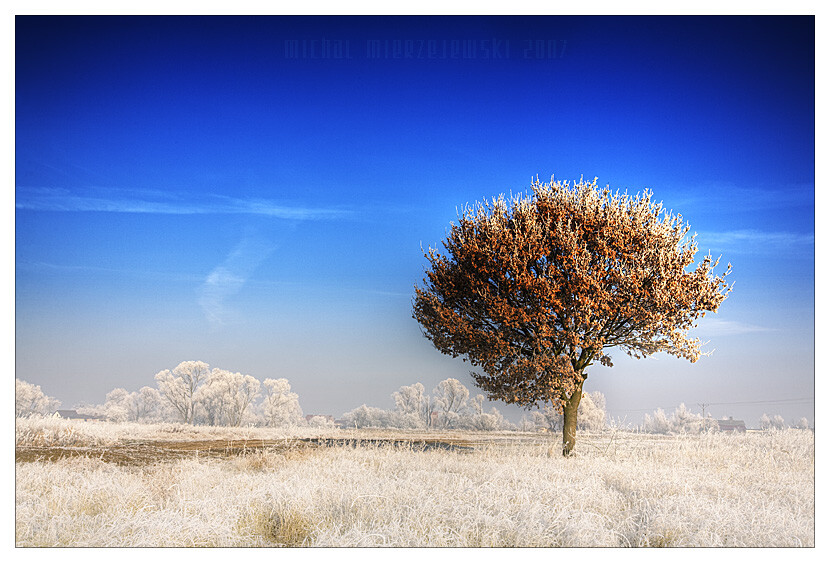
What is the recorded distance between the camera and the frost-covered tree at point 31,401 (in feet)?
34.8

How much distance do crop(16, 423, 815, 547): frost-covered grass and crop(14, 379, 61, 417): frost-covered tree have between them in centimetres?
128

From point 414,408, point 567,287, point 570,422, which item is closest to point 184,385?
point 414,408

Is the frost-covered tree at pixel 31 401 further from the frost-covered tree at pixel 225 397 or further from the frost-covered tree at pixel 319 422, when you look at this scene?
the frost-covered tree at pixel 225 397

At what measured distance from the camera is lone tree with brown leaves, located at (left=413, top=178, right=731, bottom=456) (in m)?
11.9

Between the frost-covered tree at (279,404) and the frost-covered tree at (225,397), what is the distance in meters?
0.84

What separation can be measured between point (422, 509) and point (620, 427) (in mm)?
7269

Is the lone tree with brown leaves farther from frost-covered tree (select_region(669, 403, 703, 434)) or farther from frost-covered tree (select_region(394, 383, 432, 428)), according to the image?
frost-covered tree (select_region(394, 383, 432, 428))

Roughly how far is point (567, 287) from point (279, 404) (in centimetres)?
1940

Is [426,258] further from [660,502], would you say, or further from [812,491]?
[812,491]

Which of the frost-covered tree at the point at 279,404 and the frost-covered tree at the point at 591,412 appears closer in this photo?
the frost-covered tree at the point at 591,412

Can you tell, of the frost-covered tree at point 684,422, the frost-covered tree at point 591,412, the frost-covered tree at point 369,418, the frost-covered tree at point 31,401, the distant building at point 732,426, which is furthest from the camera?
the frost-covered tree at point 369,418

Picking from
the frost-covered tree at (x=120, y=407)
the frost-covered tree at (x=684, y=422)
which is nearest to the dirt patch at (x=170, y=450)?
the frost-covered tree at (x=120, y=407)

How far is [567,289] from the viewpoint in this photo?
39.4ft

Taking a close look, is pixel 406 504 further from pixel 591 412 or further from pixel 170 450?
pixel 591 412
